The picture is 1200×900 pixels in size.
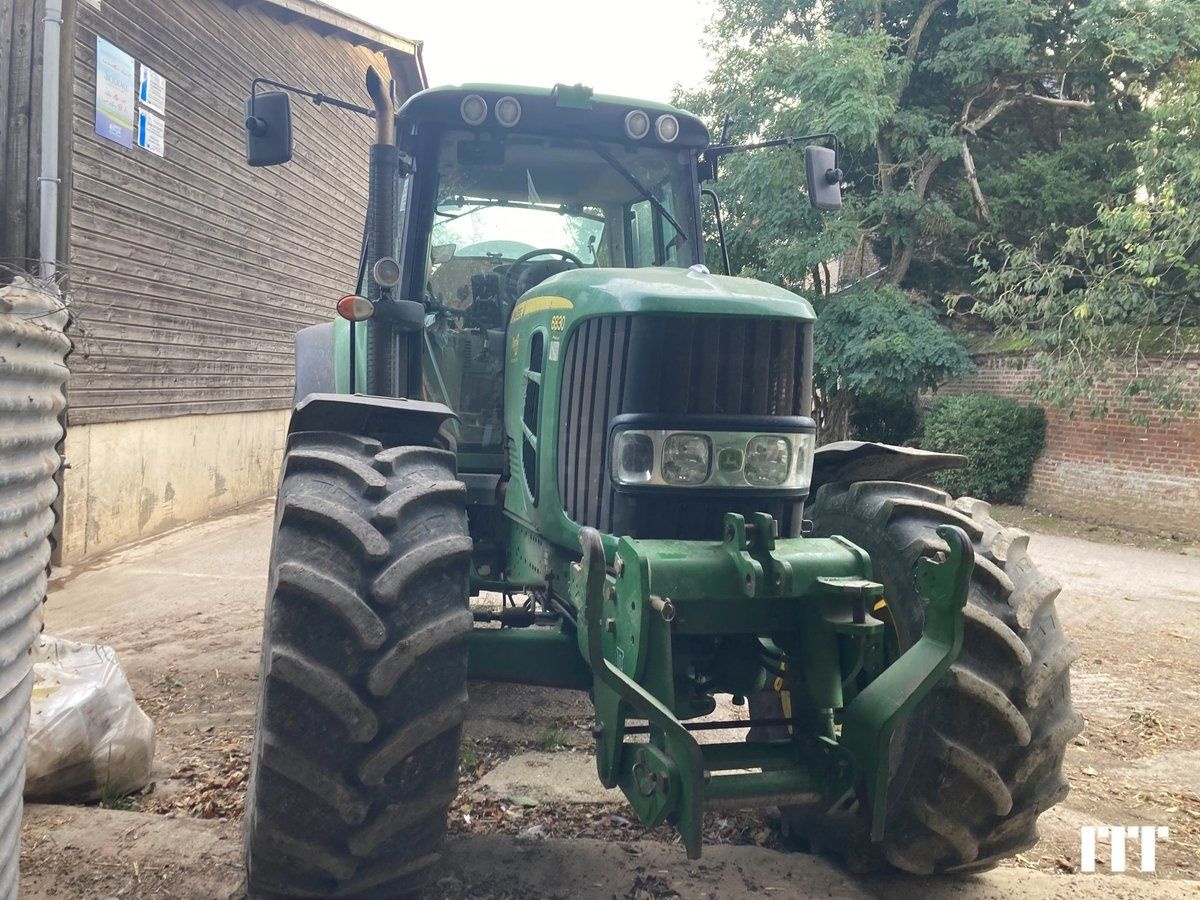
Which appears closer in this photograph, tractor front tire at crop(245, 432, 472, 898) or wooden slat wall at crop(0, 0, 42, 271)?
tractor front tire at crop(245, 432, 472, 898)

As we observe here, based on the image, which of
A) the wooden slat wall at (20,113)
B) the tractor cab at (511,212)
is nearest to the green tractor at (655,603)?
the tractor cab at (511,212)

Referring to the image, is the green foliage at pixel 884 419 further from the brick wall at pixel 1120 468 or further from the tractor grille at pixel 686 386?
the tractor grille at pixel 686 386

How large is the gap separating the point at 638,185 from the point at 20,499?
8.91ft

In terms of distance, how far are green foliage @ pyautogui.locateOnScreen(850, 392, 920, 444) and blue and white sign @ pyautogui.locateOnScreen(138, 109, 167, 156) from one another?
1167 cm

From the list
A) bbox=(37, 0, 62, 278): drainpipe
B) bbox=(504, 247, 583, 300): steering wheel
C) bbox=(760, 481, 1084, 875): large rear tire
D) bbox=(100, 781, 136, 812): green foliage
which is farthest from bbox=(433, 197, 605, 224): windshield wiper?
bbox=(37, 0, 62, 278): drainpipe

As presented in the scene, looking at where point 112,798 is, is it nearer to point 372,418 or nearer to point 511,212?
point 372,418

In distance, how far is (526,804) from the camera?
380 cm

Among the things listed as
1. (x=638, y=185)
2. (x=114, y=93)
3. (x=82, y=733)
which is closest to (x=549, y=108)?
(x=638, y=185)

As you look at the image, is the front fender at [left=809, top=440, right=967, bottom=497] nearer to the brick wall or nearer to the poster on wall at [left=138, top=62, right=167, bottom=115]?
the poster on wall at [left=138, top=62, right=167, bottom=115]

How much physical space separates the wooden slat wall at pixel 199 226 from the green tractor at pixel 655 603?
12.7 feet

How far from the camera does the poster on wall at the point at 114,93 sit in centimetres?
788

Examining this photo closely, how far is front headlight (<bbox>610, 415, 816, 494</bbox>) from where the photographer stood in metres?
2.89

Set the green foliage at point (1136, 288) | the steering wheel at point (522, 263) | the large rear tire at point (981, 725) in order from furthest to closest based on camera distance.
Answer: the green foliage at point (1136, 288)
the steering wheel at point (522, 263)
the large rear tire at point (981, 725)

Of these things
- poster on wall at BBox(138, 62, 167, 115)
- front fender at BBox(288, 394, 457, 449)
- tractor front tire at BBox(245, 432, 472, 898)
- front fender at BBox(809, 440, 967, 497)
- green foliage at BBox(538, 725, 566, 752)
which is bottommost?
green foliage at BBox(538, 725, 566, 752)
